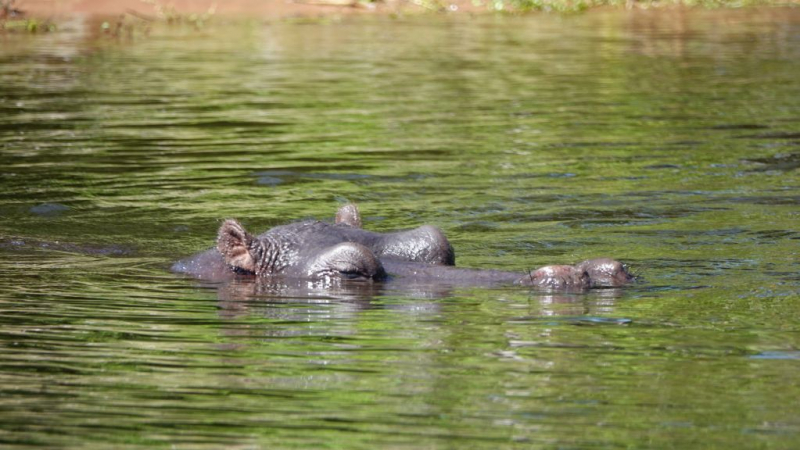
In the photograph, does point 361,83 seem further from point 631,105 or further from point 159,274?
point 159,274

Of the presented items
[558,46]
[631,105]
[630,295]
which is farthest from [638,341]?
[558,46]

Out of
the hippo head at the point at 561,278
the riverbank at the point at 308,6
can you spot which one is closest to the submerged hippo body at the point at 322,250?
the hippo head at the point at 561,278

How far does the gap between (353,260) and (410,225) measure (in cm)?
261

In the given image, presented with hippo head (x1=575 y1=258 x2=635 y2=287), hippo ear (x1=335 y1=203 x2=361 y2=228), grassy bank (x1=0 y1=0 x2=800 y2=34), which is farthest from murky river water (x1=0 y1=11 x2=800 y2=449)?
grassy bank (x1=0 y1=0 x2=800 y2=34)

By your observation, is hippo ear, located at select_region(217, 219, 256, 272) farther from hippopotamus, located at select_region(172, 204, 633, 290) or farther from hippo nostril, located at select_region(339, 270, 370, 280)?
hippo nostril, located at select_region(339, 270, 370, 280)

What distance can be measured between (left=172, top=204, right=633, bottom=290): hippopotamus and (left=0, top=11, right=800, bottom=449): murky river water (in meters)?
0.13

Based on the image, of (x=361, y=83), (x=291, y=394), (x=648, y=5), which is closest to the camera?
(x=291, y=394)

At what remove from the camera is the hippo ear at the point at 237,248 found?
25.0 feet

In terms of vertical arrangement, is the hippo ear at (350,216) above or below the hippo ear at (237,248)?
above

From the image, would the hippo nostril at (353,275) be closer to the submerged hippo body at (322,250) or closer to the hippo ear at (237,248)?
the submerged hippo body at (322,250)

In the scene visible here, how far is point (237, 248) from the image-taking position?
7715mm

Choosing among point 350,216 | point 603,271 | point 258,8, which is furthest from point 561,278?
point 258,8

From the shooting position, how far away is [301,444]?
460 centimetres

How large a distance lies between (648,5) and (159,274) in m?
22.6
